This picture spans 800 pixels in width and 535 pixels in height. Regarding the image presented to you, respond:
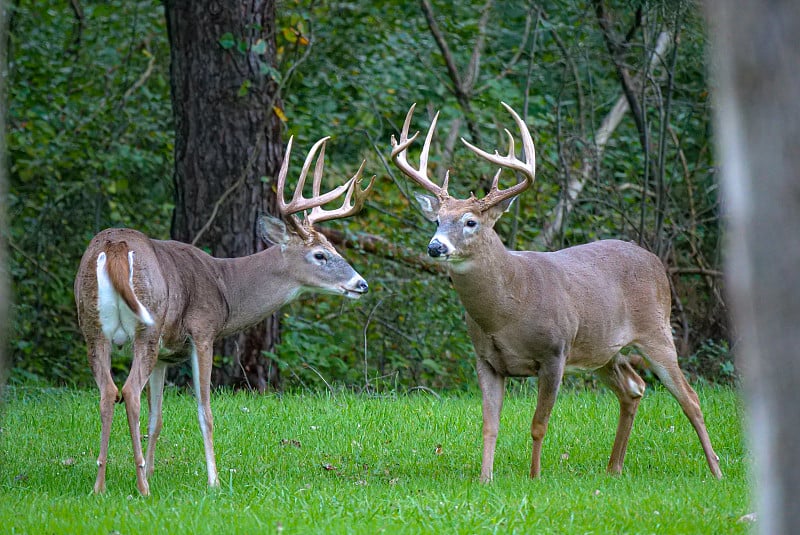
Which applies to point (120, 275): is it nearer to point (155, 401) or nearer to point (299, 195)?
point (155, 401)

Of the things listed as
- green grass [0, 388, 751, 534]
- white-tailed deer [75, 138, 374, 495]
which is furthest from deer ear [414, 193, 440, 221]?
green grass [0, 388, 751, 534]

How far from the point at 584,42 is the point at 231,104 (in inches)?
159

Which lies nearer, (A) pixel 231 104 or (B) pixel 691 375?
(A) pixel 231 104

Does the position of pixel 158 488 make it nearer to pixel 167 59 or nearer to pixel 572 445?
pixel 572 445

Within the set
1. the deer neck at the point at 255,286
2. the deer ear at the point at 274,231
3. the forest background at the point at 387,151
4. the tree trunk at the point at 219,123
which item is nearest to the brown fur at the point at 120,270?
the deer neck at the point at 255,286

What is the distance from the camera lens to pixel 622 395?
679 cm

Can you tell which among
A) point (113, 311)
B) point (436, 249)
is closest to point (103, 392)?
point (113, 311)

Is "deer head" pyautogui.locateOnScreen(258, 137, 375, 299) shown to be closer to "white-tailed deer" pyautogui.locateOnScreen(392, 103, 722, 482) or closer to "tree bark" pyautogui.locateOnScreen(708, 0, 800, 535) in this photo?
"white-tailed deer" pyautogui.locateOnScreen(392, 103, 722, 482)

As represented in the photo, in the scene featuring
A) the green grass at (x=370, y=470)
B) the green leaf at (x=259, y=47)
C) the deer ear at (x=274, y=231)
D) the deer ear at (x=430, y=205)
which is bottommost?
the green grass at (x=370, y=470)

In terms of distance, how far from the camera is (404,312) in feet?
34.6

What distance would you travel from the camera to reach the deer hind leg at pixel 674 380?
21.2 feet

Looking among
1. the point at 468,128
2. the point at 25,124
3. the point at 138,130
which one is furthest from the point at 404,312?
the point at 25,124

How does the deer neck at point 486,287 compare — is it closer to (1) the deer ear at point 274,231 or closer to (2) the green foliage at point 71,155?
(1) the deer ear at point 274,231

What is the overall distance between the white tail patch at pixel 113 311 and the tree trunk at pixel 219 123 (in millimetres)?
3410
